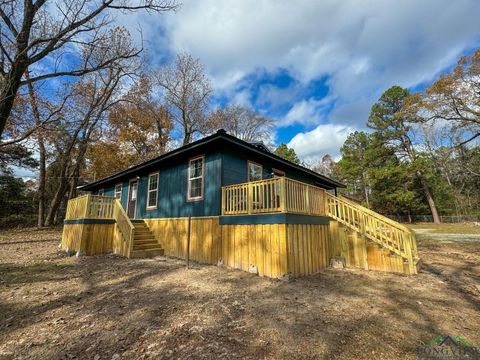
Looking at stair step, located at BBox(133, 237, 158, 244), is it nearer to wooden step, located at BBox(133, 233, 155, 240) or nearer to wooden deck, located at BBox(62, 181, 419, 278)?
wooden deck, located at BBox(62, 181, 419, 278)

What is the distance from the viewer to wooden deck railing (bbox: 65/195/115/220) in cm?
989

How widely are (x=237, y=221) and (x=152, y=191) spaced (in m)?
6.22

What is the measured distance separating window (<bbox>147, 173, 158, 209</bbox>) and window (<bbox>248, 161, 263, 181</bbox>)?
493 centimetres

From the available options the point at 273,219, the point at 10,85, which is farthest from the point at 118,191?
the point at 273,219

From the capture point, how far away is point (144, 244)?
995 centimetres

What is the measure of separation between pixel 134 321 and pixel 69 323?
106 cm

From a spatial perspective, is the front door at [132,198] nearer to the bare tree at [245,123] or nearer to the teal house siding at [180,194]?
the teal house siding at [180,194]

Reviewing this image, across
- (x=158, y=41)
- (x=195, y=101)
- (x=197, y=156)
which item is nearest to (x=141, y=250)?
(x=197, y=156)

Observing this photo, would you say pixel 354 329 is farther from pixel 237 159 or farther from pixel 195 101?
pixel 195 101

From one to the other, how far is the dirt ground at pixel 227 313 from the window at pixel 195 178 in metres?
3.06

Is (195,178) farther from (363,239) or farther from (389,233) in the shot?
(389,233)

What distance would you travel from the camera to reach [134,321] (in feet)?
12.3

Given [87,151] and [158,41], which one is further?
[87,151]

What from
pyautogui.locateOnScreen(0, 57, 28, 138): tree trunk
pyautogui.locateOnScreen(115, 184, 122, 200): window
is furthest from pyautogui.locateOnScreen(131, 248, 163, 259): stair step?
pyautogui.locateOnScreen(115, 184, 122, 200): window
